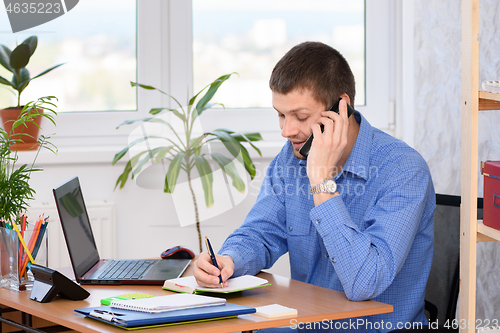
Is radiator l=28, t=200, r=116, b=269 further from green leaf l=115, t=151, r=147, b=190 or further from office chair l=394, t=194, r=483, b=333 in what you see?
office chair l=394, t=194, r=483, b=333

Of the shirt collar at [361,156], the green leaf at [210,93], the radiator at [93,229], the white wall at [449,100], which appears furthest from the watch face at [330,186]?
the radiator at [93,229]

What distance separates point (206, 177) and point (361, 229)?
103cm

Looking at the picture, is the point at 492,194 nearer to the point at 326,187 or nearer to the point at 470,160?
the point at 470,160

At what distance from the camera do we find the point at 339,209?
133 cm

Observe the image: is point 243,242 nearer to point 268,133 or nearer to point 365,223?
point 365,223

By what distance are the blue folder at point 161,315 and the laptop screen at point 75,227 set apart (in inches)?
13.4

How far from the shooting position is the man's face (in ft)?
4.83

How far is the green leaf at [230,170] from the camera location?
95.8 inches

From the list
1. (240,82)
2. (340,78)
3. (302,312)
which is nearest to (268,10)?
(240,82)

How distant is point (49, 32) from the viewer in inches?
103

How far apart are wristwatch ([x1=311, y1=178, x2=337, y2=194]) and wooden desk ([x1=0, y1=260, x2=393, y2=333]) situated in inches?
9.8

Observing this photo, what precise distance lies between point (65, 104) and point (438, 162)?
178 cm

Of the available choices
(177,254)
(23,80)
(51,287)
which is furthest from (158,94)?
(51,287)

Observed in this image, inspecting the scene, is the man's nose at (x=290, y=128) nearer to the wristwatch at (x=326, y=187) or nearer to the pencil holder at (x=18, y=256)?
the wristwatch at (x=326, y=187)
